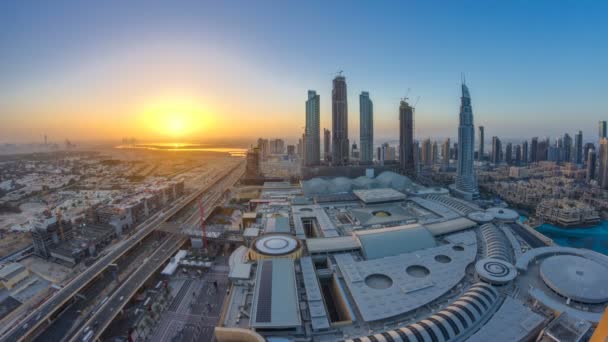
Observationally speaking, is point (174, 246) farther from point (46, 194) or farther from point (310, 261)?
point (46, 194)

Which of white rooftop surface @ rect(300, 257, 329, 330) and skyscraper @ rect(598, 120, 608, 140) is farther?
skyscraper @ rect(598, 120, 608, 140)

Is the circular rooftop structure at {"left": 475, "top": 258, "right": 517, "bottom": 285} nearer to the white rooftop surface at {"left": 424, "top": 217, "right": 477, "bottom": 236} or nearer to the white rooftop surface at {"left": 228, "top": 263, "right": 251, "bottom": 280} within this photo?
the white rooftop surface at {"left": 424, "top": 217, "right": 477, "bottom": 236}

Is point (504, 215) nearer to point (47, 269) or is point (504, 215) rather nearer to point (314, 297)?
point (314, 297)

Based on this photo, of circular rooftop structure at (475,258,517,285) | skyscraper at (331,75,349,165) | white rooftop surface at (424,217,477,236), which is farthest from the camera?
skyscraper at (331,75,349,165)

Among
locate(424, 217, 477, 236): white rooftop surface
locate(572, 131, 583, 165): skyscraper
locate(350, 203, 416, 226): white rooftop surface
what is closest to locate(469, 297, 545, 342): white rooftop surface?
locate(424, 217, 477, 236): white rooftop surface

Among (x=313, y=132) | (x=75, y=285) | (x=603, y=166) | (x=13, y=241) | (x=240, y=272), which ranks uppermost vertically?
(x=313, y=132)

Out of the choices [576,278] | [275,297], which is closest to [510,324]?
[576,278]

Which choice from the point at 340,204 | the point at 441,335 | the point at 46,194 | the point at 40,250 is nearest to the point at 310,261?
the point at 441,335
